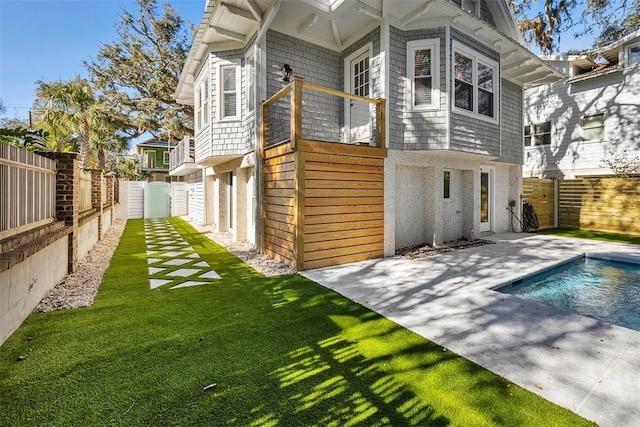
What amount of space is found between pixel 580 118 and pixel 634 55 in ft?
8.88

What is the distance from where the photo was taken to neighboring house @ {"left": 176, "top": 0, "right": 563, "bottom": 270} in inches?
250

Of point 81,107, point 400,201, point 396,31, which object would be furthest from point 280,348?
point 81,107

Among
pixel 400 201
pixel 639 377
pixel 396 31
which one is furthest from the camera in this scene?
pixel 400 201

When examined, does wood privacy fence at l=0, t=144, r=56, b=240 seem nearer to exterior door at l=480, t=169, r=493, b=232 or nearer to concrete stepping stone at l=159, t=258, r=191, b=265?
concrete stepping stone at l=159, t=258, r=191, b=265

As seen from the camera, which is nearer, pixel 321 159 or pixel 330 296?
pixel 330 296

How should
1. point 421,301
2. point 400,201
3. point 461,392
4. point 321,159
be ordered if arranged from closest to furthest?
1. point 461,392
2. point 421,301
3. point 321,159
4. point 400,201

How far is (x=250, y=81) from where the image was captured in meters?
8.02

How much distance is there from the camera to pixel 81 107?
49.4 feet

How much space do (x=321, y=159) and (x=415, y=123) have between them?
3.00 m

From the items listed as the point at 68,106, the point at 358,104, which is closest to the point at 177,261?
the point at 358,104

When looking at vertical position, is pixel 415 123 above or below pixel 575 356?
above

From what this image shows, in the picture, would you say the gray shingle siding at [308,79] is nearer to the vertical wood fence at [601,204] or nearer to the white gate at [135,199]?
the vertical wood fence at [601,204]

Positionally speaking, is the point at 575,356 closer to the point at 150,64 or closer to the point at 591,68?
the point at 591,68

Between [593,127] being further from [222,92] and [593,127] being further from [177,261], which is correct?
[177,261]
